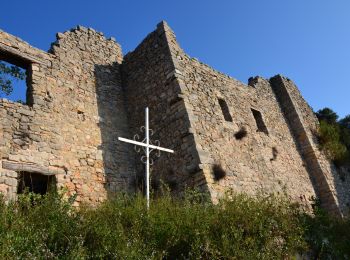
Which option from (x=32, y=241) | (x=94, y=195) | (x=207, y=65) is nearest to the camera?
(x=32, y=241)

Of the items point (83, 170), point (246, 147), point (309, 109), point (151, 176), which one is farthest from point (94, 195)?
point (309, 109)

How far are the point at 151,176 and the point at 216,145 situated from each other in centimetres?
180

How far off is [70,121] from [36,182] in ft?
5.42

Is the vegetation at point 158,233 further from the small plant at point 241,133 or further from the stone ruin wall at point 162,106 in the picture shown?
the small plant at point 241,133

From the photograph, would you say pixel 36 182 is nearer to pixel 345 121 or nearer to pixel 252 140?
pixel 252 140

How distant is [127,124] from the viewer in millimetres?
10062

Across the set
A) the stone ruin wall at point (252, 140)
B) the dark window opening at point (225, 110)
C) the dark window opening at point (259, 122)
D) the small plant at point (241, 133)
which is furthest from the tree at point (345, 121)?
the dark window opening at point (225, 110)

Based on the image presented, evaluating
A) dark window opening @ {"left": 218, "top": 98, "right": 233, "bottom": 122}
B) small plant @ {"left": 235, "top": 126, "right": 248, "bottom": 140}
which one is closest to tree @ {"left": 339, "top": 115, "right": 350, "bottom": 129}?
small plant @ {"left": 235, "top": 126, "right": 248, "bottom": 140}

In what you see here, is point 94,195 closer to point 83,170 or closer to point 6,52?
point 83,170

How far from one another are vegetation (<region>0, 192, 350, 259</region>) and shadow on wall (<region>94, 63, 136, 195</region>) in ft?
8.23

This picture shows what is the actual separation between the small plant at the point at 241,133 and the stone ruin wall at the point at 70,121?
3107 millimetres

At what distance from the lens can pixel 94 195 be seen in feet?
26.5

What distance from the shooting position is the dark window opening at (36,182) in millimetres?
7328

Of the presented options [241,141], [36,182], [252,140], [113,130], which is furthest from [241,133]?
[36,182]
